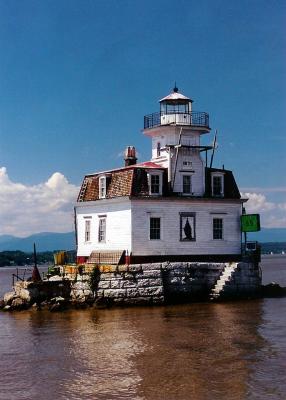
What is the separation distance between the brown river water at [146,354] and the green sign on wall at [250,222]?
23.3ft

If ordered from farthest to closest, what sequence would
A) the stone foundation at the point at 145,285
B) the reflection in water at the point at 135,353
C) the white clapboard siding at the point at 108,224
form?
the white clapboard siding at the point at 108,224 < the stone foundation at the point at 145,285 < the reflection in water at the point at 135,353

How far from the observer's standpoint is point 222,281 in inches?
1388

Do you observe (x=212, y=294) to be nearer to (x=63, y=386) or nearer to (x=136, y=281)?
(x=136, y=281)

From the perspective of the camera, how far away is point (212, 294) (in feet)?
115

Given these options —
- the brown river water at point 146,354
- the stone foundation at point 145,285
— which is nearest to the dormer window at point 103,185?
the stone foundation at point 145,285

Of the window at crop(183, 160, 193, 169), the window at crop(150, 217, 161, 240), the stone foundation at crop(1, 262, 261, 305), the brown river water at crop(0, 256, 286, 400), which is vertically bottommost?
the brown river water at crop(0, 256, 286, 400)

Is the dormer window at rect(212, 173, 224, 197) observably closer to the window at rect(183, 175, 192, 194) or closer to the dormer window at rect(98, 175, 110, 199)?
the window at rect(183, 175, 192, 194)

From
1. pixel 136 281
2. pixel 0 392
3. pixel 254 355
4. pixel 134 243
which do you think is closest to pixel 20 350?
pixel 0 392

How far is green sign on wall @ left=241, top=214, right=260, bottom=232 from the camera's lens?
37781 mm

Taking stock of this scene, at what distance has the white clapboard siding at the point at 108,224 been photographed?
35.9m

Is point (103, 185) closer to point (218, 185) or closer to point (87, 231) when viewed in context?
point (87, 231)

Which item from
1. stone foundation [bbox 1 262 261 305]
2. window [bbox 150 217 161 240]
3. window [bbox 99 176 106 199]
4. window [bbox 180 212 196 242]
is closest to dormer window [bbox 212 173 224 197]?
window [bbox 180 212 196 242]

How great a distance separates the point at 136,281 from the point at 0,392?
646 inches

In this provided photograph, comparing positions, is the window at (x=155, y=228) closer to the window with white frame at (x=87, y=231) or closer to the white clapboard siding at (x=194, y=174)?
the white clapboard siding at (x=194, y=174)
